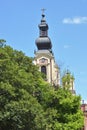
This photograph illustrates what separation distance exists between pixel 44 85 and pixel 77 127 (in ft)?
21.3

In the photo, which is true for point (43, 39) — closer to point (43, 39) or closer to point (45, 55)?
point (43, 39)

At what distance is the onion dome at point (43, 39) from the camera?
13688 cm

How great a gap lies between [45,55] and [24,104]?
8628cm

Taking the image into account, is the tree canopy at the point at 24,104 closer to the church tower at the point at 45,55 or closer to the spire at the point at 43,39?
the church tower at the point at 45,55

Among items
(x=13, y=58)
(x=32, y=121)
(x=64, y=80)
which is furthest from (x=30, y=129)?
(x=64, y=80)

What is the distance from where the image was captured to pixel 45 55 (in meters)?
135

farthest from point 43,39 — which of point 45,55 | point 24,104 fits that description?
point 24,104

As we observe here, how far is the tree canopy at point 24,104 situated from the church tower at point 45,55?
7132 cm

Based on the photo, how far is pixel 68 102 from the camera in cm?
6188

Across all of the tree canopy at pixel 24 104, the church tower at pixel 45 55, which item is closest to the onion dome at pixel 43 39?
the church tower at pixel 45 55

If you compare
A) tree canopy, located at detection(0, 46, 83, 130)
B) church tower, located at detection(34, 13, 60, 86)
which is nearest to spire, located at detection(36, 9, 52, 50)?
church tower, located at detection(34, 13, 60, 86)

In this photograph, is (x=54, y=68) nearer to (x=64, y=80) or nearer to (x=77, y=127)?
(x=64, y=80)

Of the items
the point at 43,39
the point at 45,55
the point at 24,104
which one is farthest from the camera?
the point at 43,39

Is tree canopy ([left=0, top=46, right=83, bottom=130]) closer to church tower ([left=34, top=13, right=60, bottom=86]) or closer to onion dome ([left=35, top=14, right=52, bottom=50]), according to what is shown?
church tower ([left=34, top=13, right=60, bottom=86])
